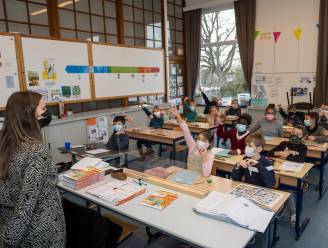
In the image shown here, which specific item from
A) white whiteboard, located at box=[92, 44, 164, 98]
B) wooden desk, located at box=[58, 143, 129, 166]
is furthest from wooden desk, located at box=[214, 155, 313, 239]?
white whiteboard, located at box=[92, 44, 164, 98]

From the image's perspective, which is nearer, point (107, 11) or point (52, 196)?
point (52, 196)

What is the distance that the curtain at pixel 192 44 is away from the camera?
8180 mm

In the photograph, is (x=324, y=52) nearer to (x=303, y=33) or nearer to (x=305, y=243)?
(x=303, y=33)

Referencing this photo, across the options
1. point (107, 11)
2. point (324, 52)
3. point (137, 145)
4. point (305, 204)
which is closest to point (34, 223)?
point (305, 204)

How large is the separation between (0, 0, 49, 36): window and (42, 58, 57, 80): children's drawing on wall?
1.74 ft

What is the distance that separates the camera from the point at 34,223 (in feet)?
4.73

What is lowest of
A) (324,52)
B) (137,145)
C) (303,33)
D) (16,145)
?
(137,145)

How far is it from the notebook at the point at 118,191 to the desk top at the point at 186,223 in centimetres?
3

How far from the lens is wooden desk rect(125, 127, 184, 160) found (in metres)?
4.50

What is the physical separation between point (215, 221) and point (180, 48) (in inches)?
292

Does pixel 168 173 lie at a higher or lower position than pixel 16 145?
lower

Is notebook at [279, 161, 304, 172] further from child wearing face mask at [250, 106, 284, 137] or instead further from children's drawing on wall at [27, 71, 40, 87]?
children's drawing on wall at [27, 71, 40, 87]

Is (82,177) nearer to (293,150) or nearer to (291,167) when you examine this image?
(291,167)

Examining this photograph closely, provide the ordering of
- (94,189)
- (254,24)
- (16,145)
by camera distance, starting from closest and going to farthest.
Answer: (16,145), (94,189), (254,24)
